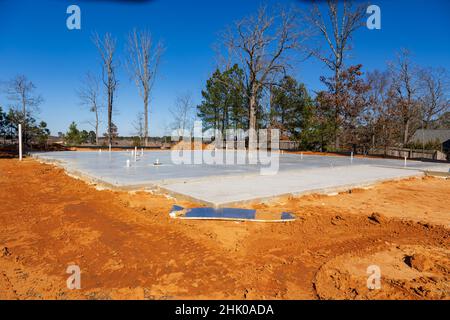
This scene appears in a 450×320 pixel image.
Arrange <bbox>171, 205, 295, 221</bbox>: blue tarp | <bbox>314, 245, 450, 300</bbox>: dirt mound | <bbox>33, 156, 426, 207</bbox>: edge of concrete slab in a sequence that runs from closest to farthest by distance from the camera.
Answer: <bbox>314, 245, 450, 300</bbox>: dirt mound
<bbox>171, 205, 295, 221</bbox>: blue tarp
<bbox>33, 156, 426, 207</bbox>: edge of concrete slab

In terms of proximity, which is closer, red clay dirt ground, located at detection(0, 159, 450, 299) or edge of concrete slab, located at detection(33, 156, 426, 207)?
red clay dirt ground, located at detection(0, 159, 450, 299)

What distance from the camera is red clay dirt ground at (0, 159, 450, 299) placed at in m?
2.30

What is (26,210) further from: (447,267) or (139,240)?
(447,267)

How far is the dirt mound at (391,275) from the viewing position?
2256 millimetres

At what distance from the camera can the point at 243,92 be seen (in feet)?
83.0

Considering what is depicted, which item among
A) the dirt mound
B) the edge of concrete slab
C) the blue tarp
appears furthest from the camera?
the edge of concrete slab

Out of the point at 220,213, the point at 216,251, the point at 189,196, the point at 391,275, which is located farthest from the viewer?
the point at 189,196

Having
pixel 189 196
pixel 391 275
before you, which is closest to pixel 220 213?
pixel 189 196

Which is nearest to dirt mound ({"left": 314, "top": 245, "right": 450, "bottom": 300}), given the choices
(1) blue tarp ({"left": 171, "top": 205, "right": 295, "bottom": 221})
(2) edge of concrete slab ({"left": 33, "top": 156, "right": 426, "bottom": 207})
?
(1) blue tarp ({"left": 171, "top": 205, "right": 295, "bottom": 221})

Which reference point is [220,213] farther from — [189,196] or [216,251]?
[216,251]

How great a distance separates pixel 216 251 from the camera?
3094 millimetres

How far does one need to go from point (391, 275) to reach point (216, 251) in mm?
1768

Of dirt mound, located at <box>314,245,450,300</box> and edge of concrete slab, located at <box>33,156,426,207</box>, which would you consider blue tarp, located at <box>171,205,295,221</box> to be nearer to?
edge of concrete slab, located at <box>33,156,426,207</box>
